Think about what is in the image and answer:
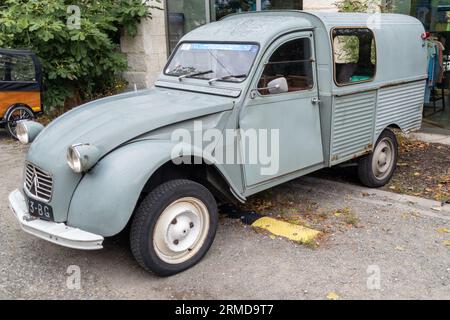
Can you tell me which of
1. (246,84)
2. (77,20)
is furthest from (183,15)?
(246,84)

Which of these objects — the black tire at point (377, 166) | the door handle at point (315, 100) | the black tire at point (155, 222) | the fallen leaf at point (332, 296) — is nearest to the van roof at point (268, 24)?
the door handle at point (315, 100)

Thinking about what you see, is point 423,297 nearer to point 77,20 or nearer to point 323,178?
point 323,178

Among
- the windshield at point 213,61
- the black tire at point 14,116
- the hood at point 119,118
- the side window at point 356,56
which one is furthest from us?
the black tire at point 14,116

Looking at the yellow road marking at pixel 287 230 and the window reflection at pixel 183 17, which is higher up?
the window reflection at pixel 183 17

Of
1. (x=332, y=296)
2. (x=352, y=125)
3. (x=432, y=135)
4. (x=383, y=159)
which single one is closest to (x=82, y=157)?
(x=332, y=296)

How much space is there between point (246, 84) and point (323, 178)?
242 centimetres

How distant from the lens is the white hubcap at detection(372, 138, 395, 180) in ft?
18.1

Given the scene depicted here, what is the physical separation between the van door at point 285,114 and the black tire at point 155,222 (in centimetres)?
69

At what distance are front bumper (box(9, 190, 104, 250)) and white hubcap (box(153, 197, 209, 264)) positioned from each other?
48 cm

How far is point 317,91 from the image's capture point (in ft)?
15.3

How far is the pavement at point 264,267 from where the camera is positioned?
347cm

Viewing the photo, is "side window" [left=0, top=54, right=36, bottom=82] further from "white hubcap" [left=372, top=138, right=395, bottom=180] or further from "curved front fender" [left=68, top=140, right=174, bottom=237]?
"white hubcap" [left=372, top=138, right=395, bottom=180]

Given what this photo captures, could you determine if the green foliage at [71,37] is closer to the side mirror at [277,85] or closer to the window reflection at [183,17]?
the window reflection at [183,17]

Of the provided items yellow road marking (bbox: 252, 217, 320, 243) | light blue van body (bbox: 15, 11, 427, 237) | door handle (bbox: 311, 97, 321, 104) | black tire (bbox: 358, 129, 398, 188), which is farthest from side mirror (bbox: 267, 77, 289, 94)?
black tire (bbox: 358, 129, 398, 188)
